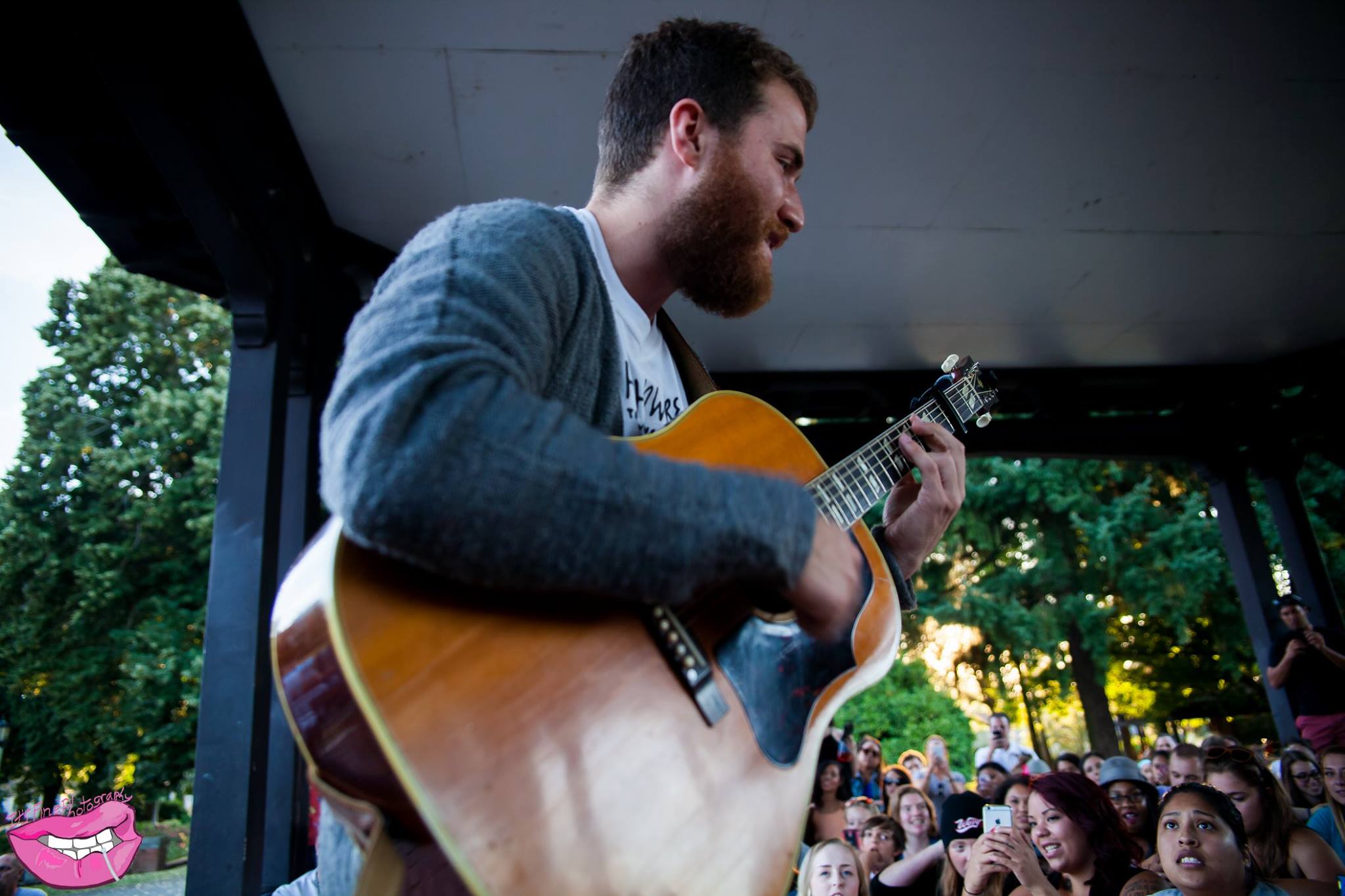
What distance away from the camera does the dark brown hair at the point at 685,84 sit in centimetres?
134

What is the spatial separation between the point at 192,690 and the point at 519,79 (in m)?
13.4

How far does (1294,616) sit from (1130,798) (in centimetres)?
323

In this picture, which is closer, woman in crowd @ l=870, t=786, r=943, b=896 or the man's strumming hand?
the man's strumming hand

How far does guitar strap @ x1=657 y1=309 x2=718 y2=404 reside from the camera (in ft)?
5.19

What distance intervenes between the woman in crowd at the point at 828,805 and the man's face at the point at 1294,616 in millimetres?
4032

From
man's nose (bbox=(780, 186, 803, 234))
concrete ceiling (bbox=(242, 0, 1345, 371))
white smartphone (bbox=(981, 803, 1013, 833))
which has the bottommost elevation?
white smartphone (bbox=(981, 803, 1013, 833))

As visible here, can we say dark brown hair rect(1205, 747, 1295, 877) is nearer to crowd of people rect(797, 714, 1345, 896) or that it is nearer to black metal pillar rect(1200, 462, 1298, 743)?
crowd of people rect(797, 714, 1345, 896)

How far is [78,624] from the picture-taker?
1303 centimetres

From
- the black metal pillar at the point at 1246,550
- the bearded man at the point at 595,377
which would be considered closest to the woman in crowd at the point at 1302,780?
the black metal pillar at the point at 1246,550

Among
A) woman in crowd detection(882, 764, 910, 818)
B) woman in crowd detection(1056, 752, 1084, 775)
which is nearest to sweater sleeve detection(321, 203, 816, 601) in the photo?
woman in crowd detection(882, 764, 910, 818)

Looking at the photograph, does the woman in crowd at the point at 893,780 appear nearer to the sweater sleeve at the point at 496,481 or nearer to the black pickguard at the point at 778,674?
the black pickguard at the point at 778,674

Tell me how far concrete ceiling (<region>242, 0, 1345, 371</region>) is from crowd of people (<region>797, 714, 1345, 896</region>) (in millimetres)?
3214

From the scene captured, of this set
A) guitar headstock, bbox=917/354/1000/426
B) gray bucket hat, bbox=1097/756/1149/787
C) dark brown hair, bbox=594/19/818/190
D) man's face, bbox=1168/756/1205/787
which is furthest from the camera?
man's face, bbox=1168/756/1205/787

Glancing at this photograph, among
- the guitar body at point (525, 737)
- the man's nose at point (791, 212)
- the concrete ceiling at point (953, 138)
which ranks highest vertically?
the concrete ceiling at point (953, 138)
